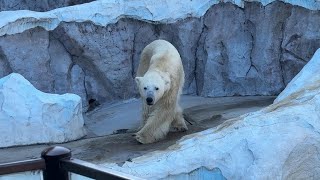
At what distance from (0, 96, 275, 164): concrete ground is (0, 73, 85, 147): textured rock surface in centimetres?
13

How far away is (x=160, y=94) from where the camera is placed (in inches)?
223

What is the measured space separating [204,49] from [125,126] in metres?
2.04

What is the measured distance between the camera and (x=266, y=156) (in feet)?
14.2

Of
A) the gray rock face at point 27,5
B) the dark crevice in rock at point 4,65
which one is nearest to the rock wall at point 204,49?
the dark crevice in rock at point 4,65

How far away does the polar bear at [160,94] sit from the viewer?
18.4 ft

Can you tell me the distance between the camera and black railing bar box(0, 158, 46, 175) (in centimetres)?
170

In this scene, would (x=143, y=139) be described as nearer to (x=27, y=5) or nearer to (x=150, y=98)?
(x=150, y=98)

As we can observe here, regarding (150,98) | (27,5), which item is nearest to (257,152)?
(150,98)

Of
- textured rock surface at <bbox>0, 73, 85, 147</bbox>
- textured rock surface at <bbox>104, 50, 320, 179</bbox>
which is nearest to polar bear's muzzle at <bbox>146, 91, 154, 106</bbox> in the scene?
textured rock surface at <bbox>104, 50, 320, 179</bbox>

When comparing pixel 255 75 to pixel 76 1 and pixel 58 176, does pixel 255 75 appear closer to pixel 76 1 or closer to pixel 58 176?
pixel 76 1

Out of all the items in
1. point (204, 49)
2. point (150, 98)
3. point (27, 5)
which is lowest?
point (150, 98)

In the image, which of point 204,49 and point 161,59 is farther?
point 204,49

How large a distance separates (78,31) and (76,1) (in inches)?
142

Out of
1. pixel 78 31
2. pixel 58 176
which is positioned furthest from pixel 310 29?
pixel 58 176
